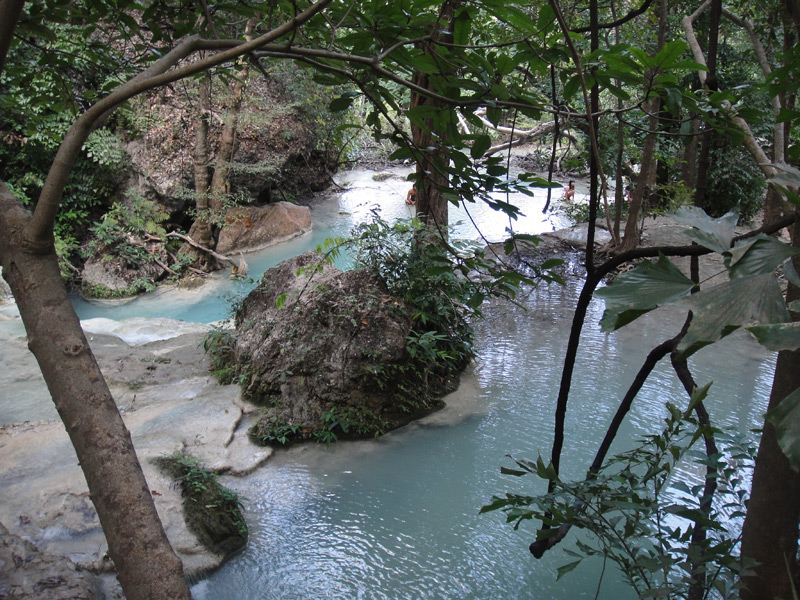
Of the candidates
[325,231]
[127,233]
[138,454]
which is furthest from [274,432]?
[325,231]

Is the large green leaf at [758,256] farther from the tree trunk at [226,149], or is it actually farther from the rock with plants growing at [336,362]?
the tree trunk at [226,149]

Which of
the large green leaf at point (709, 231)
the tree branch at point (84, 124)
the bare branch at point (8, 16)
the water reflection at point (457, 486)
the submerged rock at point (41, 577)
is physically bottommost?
the water reflection at point (457, 486)

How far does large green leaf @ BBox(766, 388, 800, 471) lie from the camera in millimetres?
508

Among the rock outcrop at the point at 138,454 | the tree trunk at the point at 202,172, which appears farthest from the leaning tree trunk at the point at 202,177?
the rock outcrop at the point at 138,454

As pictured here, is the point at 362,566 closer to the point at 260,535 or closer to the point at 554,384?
the point at 260,535

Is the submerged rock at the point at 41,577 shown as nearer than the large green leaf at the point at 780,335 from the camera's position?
No

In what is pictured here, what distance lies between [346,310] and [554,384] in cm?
190

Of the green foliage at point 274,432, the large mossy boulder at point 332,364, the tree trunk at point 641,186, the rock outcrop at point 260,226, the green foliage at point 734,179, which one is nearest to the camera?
the green foliage at point 274,432

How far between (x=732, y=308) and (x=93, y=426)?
131cm

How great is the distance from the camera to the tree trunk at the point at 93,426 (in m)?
1.21

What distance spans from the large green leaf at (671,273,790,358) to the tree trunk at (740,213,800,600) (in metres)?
0.71

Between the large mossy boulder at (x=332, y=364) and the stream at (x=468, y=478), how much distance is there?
0.17m

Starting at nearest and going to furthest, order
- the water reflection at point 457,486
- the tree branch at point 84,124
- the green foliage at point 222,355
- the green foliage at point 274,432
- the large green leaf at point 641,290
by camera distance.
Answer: the large green leaf at point 641,290, the tree branch at point 84,124, the water reflection at point 457,486, the green foliage at point 274,432, the green foliage at point 222,355

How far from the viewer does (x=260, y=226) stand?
10.2 m
